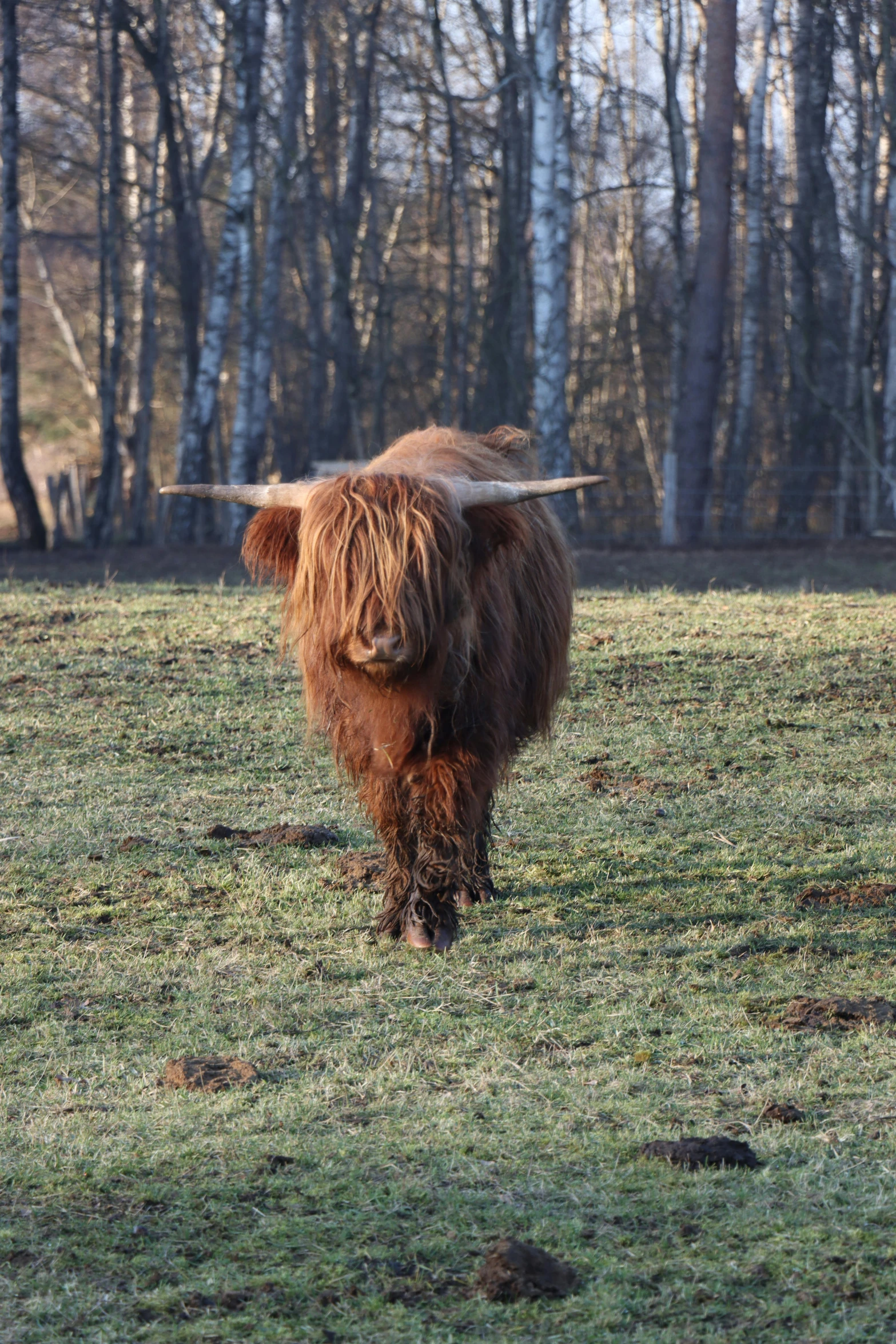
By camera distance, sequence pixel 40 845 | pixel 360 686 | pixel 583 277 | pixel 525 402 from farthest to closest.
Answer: pixel 583 277 → pixel 525 402 → pixel 40 845 → pixel 360 686

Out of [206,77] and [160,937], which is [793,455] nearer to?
[206,77]

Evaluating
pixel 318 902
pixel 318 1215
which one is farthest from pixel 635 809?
pixel 318 1215

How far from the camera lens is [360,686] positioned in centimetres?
407

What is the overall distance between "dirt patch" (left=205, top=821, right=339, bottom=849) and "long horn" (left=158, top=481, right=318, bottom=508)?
4.92ft

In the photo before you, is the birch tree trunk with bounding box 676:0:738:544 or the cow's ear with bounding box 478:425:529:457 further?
the birch tree trunk with bounding box 676:0:738:544

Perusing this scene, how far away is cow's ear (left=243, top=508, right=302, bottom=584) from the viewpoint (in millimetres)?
4242

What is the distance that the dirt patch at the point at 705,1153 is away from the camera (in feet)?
9.27

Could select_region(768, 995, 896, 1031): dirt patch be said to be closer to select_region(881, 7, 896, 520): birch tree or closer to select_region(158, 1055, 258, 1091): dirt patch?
select_region(158, 1055, 258, 1091): dirt patch

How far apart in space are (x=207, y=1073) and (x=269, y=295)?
54.4 feet

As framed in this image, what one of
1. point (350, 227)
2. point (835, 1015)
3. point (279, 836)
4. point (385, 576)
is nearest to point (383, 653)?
point (385, 576)

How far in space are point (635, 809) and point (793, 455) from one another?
58.7ft

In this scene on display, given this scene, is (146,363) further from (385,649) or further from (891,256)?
(385,649)

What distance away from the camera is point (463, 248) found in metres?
33.0

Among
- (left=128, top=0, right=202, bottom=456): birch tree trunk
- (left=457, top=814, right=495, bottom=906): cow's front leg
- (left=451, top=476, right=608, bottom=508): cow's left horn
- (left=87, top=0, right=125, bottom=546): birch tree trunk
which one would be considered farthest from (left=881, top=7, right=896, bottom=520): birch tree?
(left=451, top=476, right=608, bottom=508): cow's left horn
